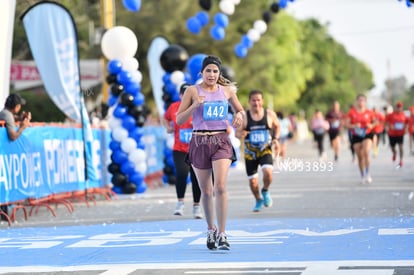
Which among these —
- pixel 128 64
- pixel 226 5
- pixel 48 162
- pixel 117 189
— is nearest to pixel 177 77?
pixel 128 64

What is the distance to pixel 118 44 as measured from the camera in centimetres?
2125

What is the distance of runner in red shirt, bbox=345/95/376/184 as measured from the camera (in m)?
21.2

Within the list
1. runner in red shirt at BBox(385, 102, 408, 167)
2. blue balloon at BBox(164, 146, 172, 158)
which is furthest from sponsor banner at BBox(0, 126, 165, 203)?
runner in red shirt at BBox(385, 102, 408, 167)

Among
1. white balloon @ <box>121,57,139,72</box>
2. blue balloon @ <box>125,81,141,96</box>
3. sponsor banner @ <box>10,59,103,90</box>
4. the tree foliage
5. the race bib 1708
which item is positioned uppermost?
the tree foliage

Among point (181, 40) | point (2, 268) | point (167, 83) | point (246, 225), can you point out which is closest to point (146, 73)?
point (181, 40)

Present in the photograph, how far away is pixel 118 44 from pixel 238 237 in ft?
33.7

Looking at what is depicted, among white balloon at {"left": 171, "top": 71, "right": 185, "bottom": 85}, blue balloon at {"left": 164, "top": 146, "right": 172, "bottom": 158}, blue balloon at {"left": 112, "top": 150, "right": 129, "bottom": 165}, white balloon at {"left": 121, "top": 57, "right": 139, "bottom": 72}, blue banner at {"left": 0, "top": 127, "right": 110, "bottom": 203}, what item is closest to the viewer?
blue banner at {"left": 0, "top": 127, "right": 110, "bottom": 203}

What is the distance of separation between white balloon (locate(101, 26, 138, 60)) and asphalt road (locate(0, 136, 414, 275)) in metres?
3.19

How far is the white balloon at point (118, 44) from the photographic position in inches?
838

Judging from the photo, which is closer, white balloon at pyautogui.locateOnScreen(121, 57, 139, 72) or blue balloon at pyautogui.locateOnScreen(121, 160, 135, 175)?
blue balloon at pyautogui.locateOnScreen(121, 160, 135, 175)

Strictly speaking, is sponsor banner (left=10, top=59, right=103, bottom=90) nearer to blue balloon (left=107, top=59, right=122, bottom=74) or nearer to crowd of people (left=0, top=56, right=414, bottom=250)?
crowd of people (left=0, top=56, right=414, bottom=250)

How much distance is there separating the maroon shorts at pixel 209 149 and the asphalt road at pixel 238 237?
2.87ft

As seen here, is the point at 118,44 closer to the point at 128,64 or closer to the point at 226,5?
the point at 128,64

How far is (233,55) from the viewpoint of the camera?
5288 cm
